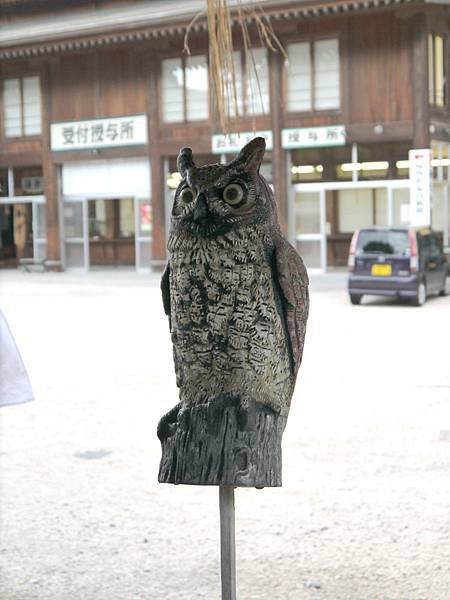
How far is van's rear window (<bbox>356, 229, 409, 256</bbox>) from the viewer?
47.1ft

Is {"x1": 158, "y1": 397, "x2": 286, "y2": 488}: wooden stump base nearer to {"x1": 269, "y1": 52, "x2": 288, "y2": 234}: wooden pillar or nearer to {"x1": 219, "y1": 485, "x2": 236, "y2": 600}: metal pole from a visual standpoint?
{"x1": 219, "y1": 485, "x2": 236, "y2": 600}: metal pole

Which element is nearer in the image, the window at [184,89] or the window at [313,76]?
the window at [313,76]

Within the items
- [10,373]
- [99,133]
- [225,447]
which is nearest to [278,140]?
[99,133]

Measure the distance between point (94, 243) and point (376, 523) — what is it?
65.1 ft

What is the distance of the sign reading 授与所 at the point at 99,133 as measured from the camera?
21328mm

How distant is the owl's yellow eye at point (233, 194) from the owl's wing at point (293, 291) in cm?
16

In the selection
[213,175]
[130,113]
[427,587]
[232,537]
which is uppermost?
[130,113]

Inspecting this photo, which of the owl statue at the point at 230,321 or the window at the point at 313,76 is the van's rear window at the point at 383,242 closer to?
the window at the point at 313,76

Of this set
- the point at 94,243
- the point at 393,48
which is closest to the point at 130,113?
Result: the point at 94,243

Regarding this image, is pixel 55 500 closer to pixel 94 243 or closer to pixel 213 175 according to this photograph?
pixel 213 175

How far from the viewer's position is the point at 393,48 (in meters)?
18.8

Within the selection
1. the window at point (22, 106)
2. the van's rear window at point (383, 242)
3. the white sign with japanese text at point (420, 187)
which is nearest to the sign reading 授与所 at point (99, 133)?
the window at point (22, 106)

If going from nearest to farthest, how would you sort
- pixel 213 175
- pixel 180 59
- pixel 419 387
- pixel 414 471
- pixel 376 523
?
pixel 213 175 → pixel 376 523 → pixel 414 471 → pixel 419 387 → pixel 180 59

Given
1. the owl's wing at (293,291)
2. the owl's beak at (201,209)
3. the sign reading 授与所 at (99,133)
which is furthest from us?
the sign reading 授与所 at (99,133)
